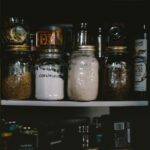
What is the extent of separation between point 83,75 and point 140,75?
0.24 m

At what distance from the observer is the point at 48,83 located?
126cm

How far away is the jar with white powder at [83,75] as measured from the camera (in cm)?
125

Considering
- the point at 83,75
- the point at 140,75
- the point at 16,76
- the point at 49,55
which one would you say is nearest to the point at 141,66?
the point at 140,75

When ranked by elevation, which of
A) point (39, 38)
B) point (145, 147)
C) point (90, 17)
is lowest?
point (145, 147)

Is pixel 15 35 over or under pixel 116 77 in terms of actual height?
over

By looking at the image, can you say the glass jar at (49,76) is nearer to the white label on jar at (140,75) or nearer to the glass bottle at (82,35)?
the glass bottle at (82,35)

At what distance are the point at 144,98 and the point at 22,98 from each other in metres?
0.46

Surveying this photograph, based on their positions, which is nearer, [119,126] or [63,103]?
[63,103]

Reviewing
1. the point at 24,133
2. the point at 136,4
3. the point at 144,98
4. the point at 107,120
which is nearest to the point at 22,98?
the point at 24,133

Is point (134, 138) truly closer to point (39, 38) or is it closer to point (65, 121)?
point (65, 121)

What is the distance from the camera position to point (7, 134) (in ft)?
4.09

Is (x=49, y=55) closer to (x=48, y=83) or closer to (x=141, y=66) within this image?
(x=48, y=83)

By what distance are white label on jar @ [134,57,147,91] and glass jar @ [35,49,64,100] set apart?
0.29 meters

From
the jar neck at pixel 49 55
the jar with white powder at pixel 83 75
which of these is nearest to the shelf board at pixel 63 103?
the jar with white powder at pixel 83 75
